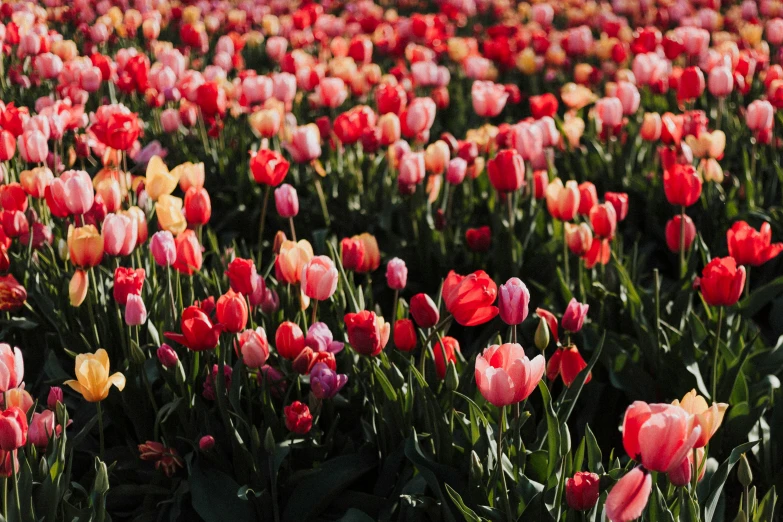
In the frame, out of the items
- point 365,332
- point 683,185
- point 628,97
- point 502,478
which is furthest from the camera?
point 628,97

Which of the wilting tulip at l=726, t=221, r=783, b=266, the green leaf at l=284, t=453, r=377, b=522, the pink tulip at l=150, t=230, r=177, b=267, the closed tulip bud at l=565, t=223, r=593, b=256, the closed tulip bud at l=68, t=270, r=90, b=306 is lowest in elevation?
the green leaf at l=284, t=453, r=377, b=522

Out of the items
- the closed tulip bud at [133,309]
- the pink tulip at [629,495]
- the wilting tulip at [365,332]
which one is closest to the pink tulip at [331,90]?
the closed tulip bud at [133,309]

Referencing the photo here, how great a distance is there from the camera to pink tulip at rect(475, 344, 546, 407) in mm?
1635

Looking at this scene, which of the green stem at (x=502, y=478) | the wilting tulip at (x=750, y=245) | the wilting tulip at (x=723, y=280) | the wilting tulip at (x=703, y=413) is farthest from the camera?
the wilting tulip at (x=750, y=245)

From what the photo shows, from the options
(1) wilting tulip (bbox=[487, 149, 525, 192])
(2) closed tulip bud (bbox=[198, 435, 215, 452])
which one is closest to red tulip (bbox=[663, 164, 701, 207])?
(1) wilting tulip (bbox=[487, 149, 525, 192])

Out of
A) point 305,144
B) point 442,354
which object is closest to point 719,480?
point 442,354

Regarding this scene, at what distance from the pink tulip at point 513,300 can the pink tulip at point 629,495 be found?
0.58m

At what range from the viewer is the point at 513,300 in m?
1.89

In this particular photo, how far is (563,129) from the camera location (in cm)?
414

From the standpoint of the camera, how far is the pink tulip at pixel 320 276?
2148mm

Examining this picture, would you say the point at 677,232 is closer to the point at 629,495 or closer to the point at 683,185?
the point at 683,185

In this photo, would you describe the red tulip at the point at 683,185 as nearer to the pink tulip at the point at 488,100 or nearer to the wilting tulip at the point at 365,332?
the wilting tulip at the point at 365,332

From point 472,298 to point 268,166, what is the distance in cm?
118

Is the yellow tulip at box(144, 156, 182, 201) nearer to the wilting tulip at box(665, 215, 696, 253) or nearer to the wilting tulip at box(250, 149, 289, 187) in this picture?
the wilting tulip at box(250, 149, 289, 187)
